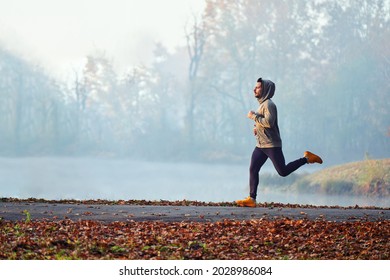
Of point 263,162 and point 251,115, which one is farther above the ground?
point 251,115

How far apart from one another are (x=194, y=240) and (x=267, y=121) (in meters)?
4.24

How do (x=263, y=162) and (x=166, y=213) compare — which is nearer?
(x=166, y=213)

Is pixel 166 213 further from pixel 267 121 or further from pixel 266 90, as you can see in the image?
pixel 266 90

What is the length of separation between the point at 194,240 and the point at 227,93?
142 feet

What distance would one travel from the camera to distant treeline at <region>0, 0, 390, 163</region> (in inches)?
2069

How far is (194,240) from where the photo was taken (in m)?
11.5

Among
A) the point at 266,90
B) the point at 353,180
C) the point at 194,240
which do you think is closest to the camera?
the point at 194,240

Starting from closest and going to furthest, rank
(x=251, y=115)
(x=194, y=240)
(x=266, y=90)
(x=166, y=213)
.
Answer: (x=194, y=240) < (x=166, y=213) < (x=251, y=115) < (x=266, y=90)

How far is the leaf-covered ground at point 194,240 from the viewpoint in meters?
11.0

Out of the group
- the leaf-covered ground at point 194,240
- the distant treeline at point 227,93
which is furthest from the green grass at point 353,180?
the leaf-covered ground at point 194,240

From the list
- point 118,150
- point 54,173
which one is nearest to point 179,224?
point 54,173

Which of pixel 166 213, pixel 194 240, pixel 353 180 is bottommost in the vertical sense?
pixel 194 240

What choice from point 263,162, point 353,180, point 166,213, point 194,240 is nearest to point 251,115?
point 263,162
